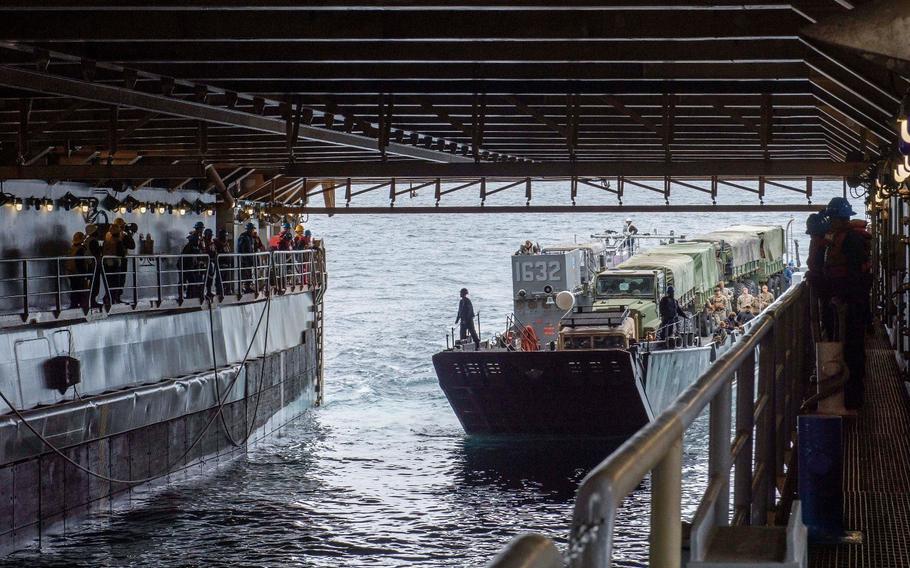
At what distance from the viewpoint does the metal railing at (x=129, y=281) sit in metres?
23.6

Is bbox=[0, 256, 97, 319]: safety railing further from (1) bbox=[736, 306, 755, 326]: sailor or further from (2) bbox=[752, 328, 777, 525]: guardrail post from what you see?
(1) bbox=[736, 306, 755, 326]: sailor

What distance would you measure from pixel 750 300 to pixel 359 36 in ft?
115

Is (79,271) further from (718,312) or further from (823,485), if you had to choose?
(718,312)

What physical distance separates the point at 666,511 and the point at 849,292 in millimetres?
7904

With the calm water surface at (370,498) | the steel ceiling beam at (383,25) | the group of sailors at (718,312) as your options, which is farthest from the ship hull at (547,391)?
the steel ceiling beam at (383,25)

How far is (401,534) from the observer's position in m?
22.1

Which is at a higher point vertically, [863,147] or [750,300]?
[863,147]

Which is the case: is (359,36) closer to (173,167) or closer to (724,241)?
(173,167)

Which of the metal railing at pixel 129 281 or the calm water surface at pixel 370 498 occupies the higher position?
the metal railing at pixel 129 281

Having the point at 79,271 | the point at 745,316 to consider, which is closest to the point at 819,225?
the point at 79,271

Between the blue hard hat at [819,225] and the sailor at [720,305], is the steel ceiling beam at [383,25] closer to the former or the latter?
the blue hard hat at [819,225]

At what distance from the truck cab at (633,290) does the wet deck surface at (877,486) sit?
73.6 feet

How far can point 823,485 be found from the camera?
6.00 meters

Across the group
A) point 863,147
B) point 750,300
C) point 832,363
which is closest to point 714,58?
point 832,363
